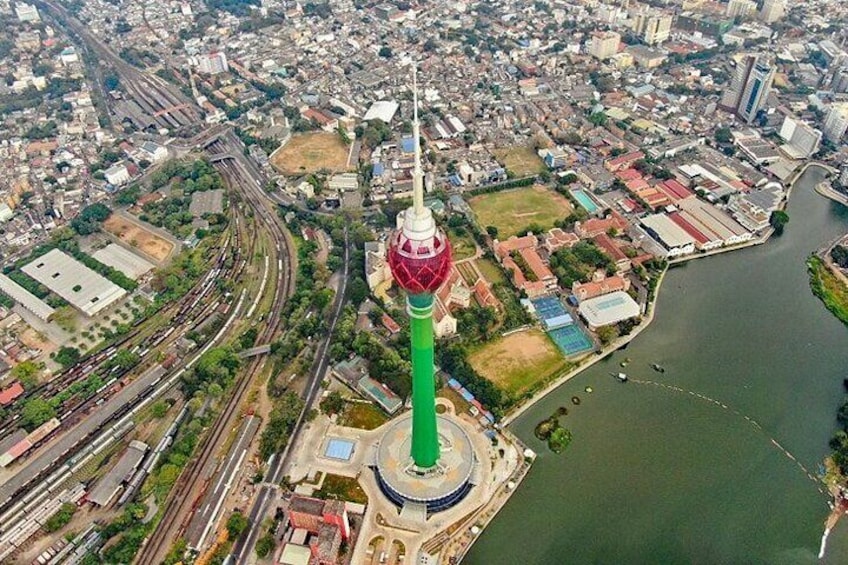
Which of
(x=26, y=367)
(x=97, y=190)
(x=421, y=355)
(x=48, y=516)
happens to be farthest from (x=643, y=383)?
(x=97, y=190)

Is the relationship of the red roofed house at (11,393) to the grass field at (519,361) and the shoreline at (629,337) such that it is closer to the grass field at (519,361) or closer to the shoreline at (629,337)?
the grass field at (519,361)

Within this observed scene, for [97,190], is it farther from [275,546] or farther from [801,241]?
[801,241]

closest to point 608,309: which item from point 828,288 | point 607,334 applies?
point 607,334

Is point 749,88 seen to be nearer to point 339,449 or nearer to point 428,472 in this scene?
point 428,472

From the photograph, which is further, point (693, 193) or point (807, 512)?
point (693, 193)

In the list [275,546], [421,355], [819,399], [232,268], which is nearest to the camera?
[421,355]
